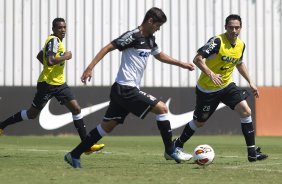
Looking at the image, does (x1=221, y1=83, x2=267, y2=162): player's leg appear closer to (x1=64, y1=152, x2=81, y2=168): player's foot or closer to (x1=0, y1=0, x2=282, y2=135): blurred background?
(x1=64, y1=152, x2=81, y2=168): player's foot

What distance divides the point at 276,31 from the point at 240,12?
121cm

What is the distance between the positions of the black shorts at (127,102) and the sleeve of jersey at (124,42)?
0.50 metres

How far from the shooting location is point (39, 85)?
46.9ft

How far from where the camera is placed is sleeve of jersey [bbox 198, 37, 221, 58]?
1194 cm

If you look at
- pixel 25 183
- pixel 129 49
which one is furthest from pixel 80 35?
pixel 25 183

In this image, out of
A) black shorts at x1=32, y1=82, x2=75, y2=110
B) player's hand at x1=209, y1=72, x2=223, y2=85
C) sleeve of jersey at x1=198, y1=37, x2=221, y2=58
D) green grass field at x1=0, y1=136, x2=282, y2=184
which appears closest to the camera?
green grass field at x1=0, y1=136, x2=282, y2=184

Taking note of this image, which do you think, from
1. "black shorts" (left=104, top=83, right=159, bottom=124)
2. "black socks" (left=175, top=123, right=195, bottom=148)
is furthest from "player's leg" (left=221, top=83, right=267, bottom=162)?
"black shorts" (left=104, top=83, right=159, bottom=124)

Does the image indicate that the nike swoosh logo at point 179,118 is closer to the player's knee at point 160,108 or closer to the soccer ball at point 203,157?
the soccer ball at point 203,157

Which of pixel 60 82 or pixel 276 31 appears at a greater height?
pixel 276 31

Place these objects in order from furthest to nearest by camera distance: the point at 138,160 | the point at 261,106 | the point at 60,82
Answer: the point at 261,106, the point at 60,82, the point at 138,160

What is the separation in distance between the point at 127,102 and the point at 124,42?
2.52ft

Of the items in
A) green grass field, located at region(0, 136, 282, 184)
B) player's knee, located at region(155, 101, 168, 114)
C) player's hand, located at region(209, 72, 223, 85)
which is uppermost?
player's hand, located at region(209, 72, 223, 85)

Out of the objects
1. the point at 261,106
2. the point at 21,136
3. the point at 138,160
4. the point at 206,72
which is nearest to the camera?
the point at 206,72

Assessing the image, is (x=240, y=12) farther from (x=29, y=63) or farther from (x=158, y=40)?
(x=29, y=63)
